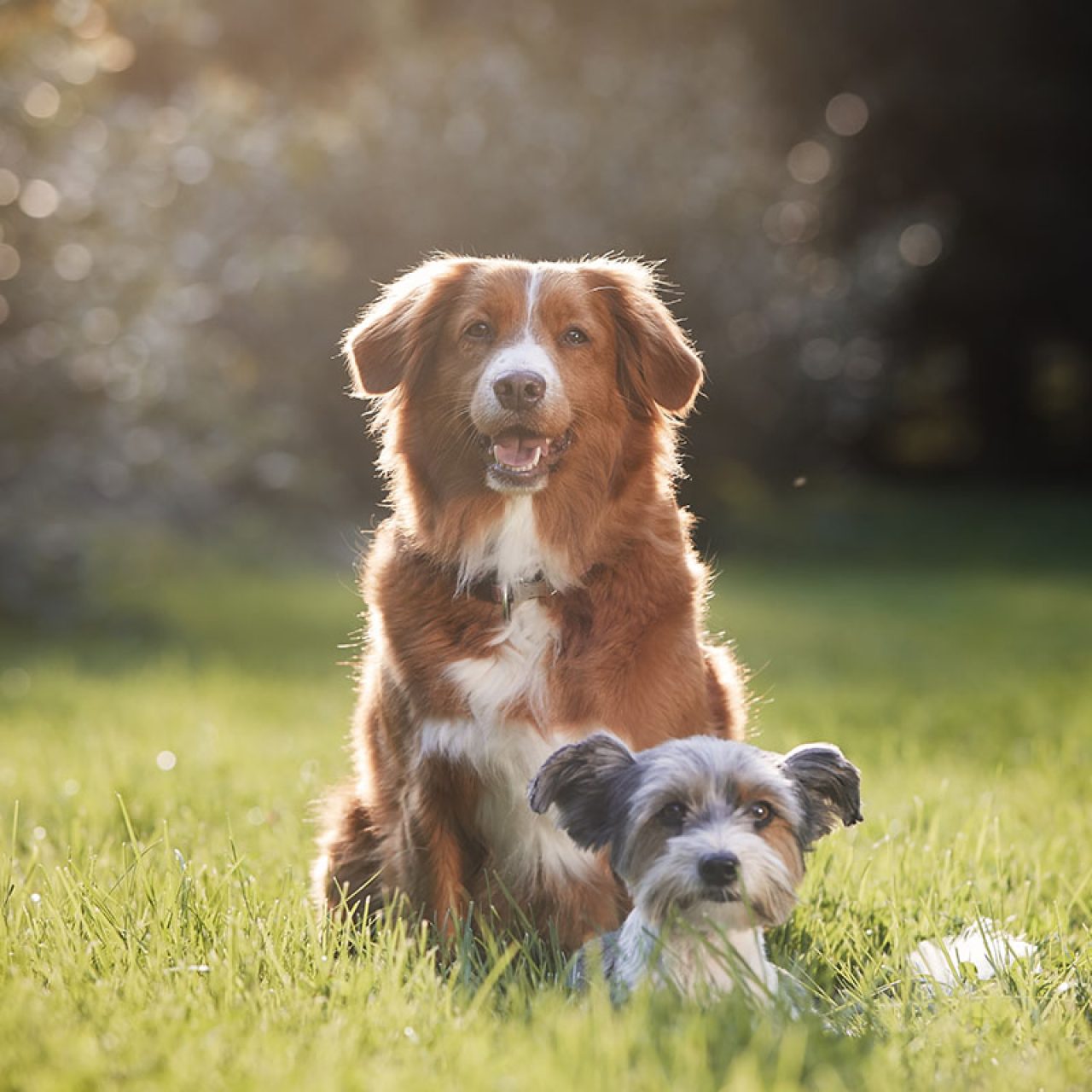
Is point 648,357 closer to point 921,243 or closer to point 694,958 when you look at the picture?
point 694,958

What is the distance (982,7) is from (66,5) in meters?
18.1

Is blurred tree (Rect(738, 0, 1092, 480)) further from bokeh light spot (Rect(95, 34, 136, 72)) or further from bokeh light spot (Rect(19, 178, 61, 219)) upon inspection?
bokeh light spot (Rect(19, 178, 61, 219))

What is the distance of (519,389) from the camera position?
367 cm

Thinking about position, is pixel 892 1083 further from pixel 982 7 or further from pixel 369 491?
pixel 982 7

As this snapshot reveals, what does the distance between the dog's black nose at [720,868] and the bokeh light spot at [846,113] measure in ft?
75.0

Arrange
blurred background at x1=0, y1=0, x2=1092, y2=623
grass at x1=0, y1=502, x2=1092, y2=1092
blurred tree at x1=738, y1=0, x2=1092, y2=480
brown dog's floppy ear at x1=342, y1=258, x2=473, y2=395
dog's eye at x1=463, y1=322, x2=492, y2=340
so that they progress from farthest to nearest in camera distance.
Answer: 1. blurred tree at x1=738, y1=0, x2=1092, y2=480
2. blurred background at x1=0, y1=0, x2=1092, y2=623
3. brown dog's floppy ear at x1=342, y1=258, x2=473, y2=395
4. dog's eye at x1=463, y1=322, x2=492, y2=340
5. grass at x1=0, y1=502, x2=1092, y2=1092

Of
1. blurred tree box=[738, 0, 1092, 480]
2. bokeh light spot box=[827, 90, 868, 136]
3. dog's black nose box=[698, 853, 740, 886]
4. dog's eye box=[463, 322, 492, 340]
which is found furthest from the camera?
bokeh light spot box=[827, 90, 868, 136]

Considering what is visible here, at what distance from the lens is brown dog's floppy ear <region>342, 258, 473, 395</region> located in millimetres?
3998

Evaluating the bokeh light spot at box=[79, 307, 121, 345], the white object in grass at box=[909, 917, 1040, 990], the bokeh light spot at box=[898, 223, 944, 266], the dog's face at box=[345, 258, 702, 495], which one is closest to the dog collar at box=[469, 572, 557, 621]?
the dog's face at box=[345, 258, 702, 495]

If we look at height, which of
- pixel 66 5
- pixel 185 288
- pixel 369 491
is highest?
pixel 66 5

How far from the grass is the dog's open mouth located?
1.20m

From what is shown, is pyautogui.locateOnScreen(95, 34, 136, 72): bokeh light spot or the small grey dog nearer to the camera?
the small grey dog

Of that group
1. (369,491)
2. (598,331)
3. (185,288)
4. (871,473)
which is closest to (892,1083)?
(598,331)

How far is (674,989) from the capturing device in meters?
3.00
